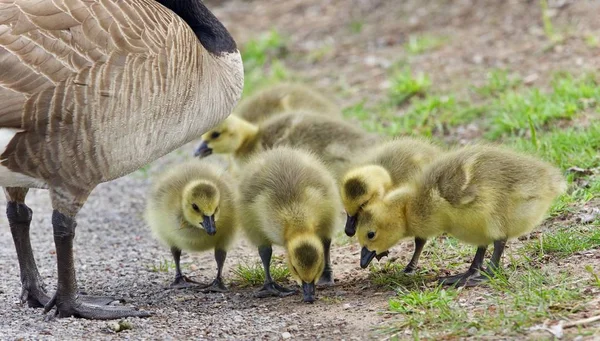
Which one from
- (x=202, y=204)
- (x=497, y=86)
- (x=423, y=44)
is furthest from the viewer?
(x=423, y=44)

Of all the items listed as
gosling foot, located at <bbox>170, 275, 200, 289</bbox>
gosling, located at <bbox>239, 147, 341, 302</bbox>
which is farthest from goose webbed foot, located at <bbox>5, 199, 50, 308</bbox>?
gosling, located at <bbox>239, 147, 341, 302</bbox>

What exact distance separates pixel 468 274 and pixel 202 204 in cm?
182

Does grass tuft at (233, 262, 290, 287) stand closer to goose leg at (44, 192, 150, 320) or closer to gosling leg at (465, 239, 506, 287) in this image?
goose leg at (44, 192, 150, 320)

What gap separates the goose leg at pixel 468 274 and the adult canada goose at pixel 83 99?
6.34 feet

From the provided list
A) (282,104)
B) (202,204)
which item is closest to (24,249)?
(202,204)

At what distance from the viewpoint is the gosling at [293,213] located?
5973 millimetres

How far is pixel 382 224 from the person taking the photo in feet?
19.7

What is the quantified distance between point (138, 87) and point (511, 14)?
24.7ft

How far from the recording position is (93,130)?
5641 mm

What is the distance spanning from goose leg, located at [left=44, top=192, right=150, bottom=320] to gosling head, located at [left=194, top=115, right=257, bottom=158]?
2.53 meters

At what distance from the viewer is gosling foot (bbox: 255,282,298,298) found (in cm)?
627

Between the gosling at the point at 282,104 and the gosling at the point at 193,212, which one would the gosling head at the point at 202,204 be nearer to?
the gosling at the point at 193,212

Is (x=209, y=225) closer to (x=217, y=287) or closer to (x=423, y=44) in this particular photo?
(x=217, y=287)

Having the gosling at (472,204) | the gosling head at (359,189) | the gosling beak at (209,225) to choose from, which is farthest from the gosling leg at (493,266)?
the gosling beak at (209,225)
